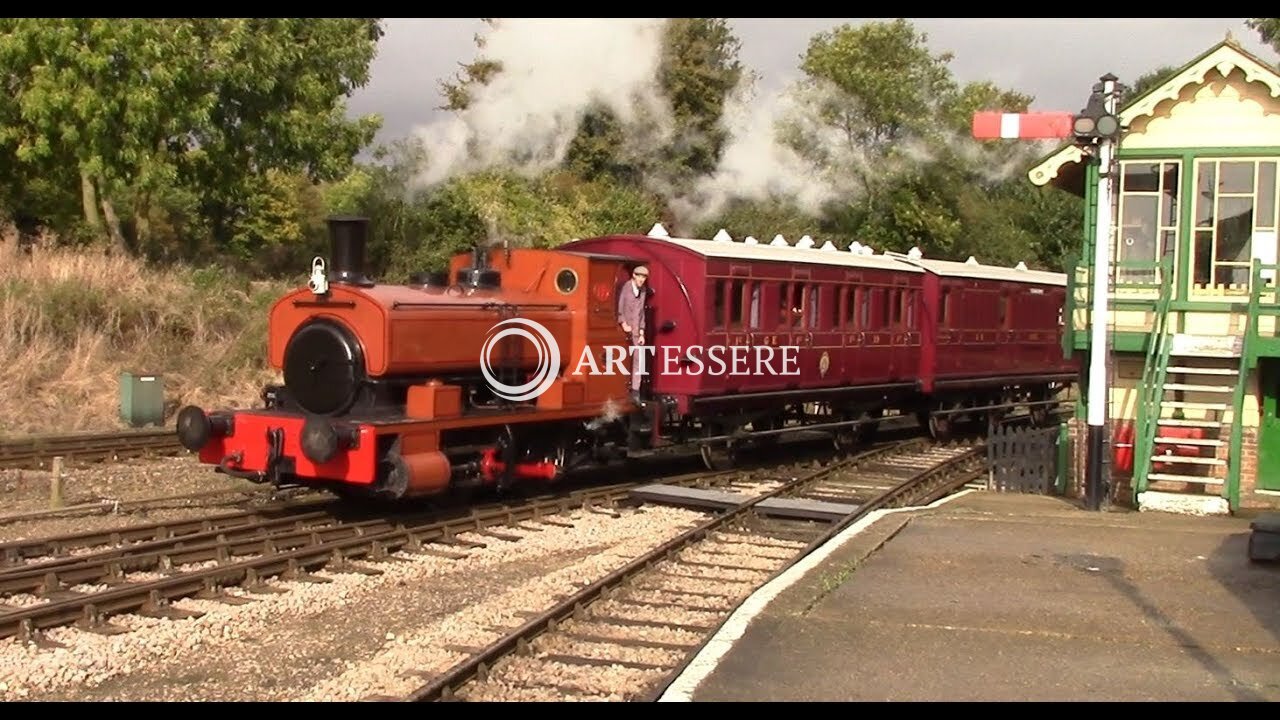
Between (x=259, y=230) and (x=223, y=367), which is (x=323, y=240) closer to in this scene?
(x=259, y=230)

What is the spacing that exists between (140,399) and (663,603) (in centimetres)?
1155

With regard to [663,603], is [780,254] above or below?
above

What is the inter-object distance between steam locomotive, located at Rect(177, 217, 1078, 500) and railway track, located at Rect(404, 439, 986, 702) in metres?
1.24

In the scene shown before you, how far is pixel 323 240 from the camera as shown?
33.8 m

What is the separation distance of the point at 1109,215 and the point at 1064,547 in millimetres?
3717

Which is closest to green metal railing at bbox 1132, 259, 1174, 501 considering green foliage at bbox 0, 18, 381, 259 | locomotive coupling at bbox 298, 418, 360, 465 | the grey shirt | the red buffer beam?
the red buffer beam

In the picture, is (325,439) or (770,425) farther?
(770,425)

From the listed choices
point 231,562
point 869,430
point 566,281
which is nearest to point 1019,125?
point 566,281

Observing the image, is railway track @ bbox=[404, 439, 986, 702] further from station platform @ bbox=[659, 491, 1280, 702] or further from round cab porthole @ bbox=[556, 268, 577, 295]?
round cab porthole @ bbox=[556, 268, 577, 295]

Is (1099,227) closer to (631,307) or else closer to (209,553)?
(631,307)

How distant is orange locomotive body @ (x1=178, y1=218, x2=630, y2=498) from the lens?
34.3ft

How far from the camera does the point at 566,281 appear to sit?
501 inches

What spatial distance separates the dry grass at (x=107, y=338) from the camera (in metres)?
17.6

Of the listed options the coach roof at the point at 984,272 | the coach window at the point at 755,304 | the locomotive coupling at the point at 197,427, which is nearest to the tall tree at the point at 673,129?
the coach roof at the point at 984,272
